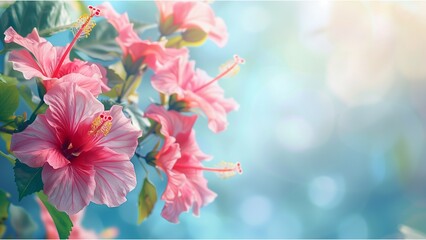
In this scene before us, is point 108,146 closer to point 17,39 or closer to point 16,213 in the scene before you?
point 17,39

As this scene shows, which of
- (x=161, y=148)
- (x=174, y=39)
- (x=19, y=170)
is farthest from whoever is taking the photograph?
(x=174, y=39)

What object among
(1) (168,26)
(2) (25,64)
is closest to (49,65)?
(2) (25,64)

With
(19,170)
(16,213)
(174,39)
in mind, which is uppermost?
(174,39)

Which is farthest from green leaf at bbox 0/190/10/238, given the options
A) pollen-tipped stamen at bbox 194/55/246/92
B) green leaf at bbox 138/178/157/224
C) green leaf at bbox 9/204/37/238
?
pollen-tipped stamen at bbox 194/55/246/92

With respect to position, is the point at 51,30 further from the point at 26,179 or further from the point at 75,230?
the point at 75,230

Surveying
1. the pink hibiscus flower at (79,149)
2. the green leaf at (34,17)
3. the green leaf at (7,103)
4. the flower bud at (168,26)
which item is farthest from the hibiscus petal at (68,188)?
the flower bud at (168,26)

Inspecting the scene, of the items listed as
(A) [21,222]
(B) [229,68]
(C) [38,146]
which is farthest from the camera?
(A) [21,222]

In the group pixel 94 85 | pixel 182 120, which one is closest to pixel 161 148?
pixel 182 120

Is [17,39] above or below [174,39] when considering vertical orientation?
below
